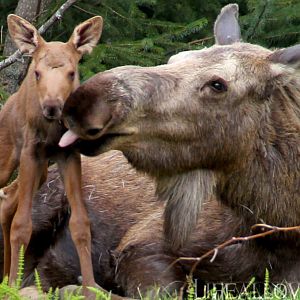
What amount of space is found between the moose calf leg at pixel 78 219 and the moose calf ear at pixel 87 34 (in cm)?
74

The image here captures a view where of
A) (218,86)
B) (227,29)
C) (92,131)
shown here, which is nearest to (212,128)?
(218,86)

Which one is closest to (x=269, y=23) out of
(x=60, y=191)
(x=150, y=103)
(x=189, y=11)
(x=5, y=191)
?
(x=189, y=11)

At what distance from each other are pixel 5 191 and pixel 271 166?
2080 mm

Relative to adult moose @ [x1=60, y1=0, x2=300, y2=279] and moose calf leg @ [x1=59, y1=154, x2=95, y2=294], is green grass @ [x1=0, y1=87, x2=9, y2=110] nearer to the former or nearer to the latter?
moose calf leg @ [x1=59, y1=154, x2=95, y2=294]

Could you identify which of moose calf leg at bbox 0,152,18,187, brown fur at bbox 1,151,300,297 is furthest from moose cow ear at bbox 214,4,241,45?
moose calf leg at bbox 0,152,18,187

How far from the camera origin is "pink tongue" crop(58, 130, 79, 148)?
6.45 m

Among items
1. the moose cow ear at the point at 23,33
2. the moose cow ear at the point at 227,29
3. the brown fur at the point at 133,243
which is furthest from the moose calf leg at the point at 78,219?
the moose cow ear at the point at 227,29

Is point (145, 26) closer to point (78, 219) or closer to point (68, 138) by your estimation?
point (78, 219)

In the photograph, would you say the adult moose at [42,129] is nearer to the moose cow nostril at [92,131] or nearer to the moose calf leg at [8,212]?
the moose calf leg at [8,212]

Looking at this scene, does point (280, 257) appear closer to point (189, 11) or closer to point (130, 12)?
point (130, 12)

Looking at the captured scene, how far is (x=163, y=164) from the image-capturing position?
688 cm

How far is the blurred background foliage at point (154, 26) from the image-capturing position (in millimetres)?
11508

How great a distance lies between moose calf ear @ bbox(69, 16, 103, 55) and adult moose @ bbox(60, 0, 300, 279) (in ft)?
2.24

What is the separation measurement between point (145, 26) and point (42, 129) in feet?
17.6
